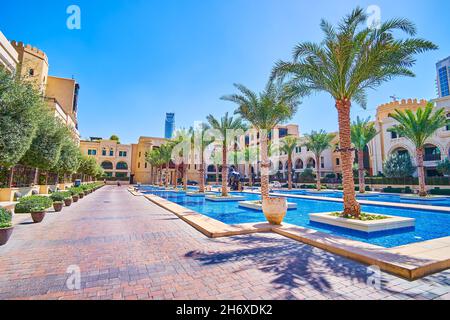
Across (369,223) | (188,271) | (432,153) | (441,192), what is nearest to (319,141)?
(441,192)

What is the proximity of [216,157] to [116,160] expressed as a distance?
3476 cm

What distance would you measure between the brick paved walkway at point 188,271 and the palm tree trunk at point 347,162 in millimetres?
4497

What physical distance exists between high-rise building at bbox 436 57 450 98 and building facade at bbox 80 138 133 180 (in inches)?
5733

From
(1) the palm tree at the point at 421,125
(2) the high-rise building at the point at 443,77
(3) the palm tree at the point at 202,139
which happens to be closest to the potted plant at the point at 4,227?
(3) the palm tree at the point at 202,139

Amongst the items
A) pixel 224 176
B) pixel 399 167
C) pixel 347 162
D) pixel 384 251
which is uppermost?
pixel 399 167

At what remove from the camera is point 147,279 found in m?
4.01

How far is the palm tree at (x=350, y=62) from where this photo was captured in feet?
30.2

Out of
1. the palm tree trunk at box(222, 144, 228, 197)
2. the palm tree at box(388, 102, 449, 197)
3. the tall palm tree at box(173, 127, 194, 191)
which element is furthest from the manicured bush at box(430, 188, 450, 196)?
the tall palm tree at box(173, 127, 194, 191)

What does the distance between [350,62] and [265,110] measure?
650 cm

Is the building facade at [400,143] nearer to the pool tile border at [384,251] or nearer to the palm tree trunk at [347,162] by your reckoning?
the palm tree trunk at [347,162]

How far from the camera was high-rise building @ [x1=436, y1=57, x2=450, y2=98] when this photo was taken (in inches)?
4425

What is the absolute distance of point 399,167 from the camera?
3159 centimetres

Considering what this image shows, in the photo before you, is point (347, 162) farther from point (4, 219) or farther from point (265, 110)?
point (4, 219)

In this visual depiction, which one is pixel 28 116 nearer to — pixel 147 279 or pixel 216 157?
pixel 147 279
